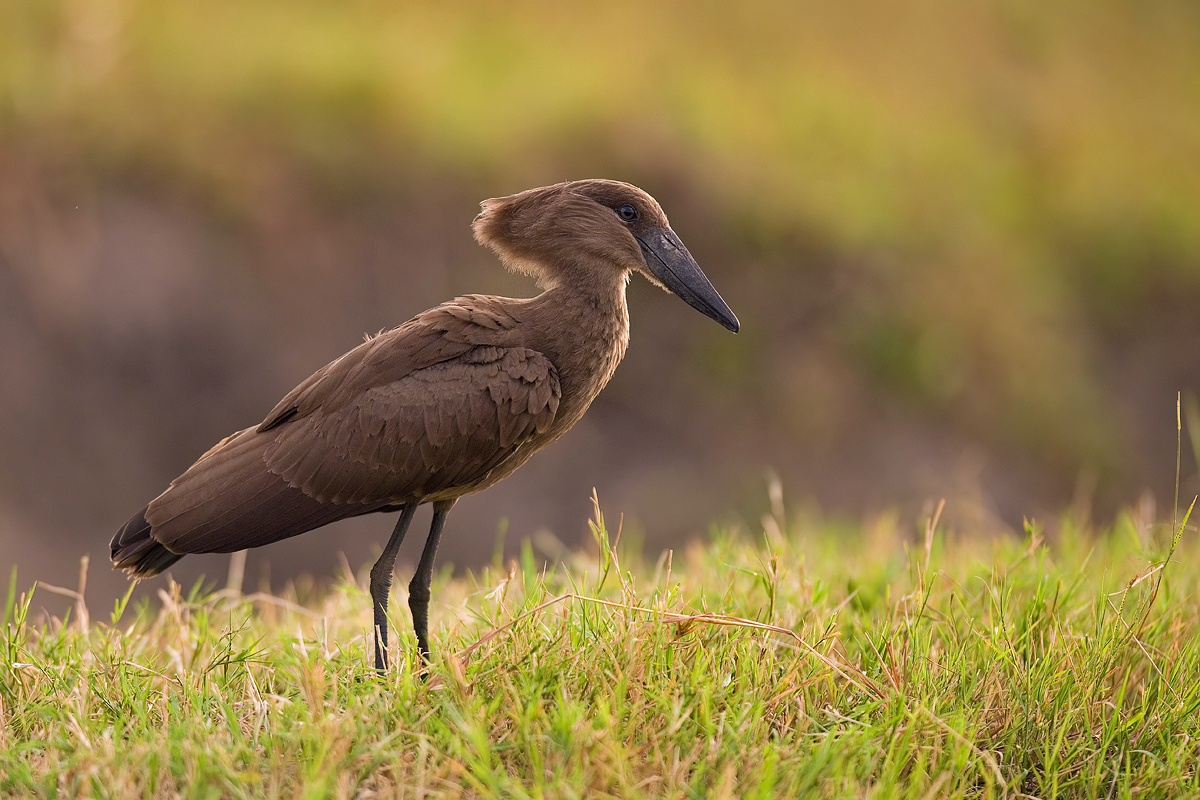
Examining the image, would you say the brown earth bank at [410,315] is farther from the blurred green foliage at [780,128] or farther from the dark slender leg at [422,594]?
the dark slender leg at [422,594]

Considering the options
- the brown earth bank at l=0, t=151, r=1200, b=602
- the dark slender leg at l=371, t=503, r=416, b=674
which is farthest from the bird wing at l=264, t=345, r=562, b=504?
the brown earth bank at l=0, t=151, r=1200, b=602

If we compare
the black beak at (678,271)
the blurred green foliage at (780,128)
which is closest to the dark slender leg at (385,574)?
the black beak at (678,271)

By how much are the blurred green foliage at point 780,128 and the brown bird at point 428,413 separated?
5052 mm

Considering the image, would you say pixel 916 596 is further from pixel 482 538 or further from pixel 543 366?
pixel 482 538

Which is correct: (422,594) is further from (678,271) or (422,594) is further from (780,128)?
(780,128)

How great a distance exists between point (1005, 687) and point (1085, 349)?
8.31 meters

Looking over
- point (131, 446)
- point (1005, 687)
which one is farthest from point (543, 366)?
point (131, 446)

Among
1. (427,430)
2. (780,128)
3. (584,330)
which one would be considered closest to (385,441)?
(427,430)

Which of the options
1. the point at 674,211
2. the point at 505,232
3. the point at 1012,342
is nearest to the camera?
the point at 505,232

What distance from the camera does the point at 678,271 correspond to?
3.50 meters

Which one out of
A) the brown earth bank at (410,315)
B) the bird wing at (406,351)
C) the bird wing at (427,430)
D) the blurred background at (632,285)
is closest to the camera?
the bird wing at (427,430)

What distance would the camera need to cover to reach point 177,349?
7.64m

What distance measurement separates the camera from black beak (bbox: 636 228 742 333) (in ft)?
11.5

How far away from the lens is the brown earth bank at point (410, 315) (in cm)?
739
